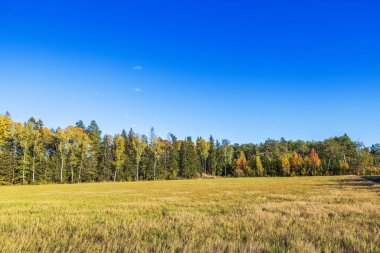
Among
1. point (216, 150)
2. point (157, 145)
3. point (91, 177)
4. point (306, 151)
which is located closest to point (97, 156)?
point (91, 177)

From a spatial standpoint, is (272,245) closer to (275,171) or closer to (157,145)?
(157,145)

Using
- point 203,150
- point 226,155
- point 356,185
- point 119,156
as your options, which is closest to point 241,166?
point 226,155

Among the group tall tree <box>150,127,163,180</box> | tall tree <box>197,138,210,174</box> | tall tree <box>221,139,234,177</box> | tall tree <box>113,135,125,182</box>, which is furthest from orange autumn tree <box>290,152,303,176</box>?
tall tree <box>113,135,125,182</box>

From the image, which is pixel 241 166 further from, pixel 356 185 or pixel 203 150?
pixel 356 185

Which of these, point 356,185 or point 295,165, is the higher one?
point 356,185

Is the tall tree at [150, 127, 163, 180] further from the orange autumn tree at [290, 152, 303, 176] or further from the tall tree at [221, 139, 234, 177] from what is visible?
the orange autumn tree at [290, 152, 303, 176]

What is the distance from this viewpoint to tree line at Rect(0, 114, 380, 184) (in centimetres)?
6912

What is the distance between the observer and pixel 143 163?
96.8 m

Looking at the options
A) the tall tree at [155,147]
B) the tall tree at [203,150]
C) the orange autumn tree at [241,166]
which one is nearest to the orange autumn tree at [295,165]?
the orange autumn tree at [241,166]

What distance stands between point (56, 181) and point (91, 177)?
1024cm

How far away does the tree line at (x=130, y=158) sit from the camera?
2721 inches

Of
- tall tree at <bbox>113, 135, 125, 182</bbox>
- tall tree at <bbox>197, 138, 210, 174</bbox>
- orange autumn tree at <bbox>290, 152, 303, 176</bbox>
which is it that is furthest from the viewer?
tall tree at <bbox>197, 138, 210, 174</bbox>

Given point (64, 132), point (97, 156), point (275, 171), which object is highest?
point (64, 132)

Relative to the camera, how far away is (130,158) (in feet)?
312
